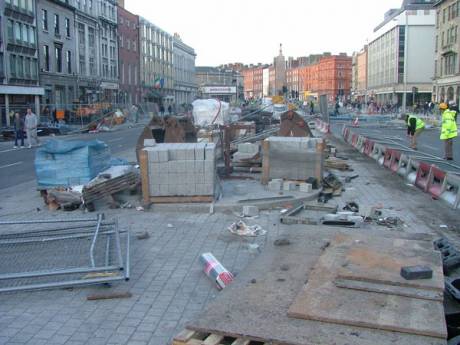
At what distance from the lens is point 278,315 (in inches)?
171

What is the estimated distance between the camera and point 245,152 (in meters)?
15.3

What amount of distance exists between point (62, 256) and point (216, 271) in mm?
2199

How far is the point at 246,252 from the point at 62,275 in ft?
7.98

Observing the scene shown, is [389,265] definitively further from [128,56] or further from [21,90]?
[128,56]

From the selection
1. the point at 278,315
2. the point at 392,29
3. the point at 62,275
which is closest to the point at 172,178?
the point at 62,275

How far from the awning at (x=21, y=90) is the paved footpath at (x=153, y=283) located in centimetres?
3162

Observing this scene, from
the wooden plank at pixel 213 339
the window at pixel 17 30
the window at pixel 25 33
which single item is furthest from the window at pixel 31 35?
the wooden plank at pixel 213 339

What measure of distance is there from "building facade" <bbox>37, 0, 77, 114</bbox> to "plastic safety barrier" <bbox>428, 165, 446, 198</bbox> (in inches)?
1468

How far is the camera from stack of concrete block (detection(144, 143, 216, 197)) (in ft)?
33.3

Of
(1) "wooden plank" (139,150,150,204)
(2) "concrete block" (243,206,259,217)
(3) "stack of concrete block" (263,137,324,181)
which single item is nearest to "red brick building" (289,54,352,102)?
(3) "stack of concrete block" (263,137,324,181)

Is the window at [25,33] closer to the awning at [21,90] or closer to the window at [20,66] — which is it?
the window at [20,66]

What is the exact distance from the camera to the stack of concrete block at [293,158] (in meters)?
11.9

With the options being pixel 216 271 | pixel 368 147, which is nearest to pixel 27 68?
pixel 368 147

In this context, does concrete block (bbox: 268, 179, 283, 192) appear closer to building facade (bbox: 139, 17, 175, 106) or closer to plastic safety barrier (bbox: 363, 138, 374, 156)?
plastic safety barrier (bbox: 363, 138, 374, 156)
